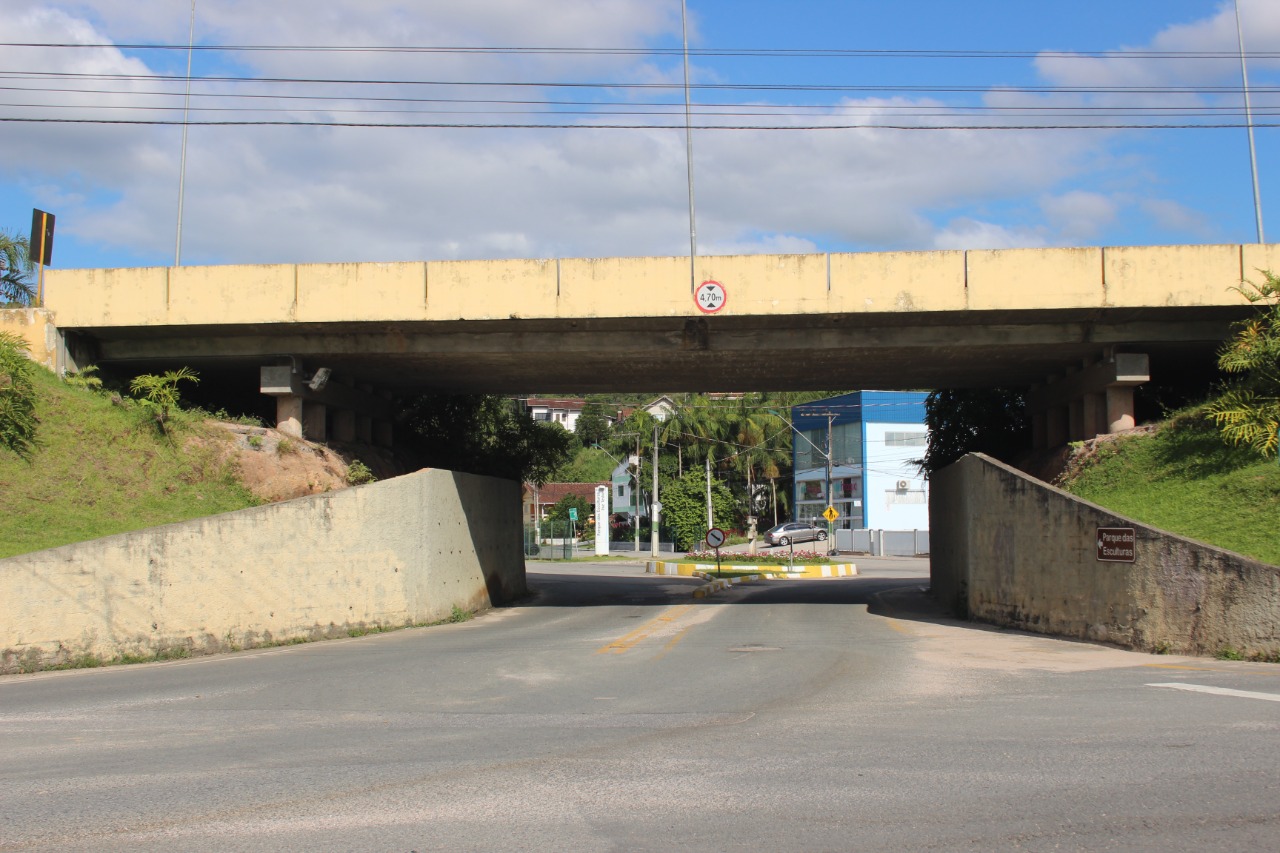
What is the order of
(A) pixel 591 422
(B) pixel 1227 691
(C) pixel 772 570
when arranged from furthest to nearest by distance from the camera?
1. (A) pixel 591 422
2. (C) pixel 772 570
3. (B) pixel 1227 691

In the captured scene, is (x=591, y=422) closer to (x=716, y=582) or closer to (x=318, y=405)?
(x=716, y=582)

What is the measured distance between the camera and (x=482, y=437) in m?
33.3

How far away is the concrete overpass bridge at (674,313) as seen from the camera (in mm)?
20000

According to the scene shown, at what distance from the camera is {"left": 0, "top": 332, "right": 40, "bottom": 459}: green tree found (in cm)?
1825

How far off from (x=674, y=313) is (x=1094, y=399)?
951cm

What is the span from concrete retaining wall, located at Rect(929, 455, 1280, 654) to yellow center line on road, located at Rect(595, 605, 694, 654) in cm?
559

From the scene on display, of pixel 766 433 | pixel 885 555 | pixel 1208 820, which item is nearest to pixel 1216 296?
pixel 1208 820

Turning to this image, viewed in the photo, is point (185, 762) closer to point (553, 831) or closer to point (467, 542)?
point (553, 831)

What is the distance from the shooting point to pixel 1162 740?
7582 millimetres

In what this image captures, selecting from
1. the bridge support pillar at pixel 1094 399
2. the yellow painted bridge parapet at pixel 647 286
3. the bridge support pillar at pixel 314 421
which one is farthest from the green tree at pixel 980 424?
the bridge support pillar at pixel 314 421

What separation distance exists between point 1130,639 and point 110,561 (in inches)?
524

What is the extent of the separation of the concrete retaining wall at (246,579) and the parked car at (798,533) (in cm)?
5383

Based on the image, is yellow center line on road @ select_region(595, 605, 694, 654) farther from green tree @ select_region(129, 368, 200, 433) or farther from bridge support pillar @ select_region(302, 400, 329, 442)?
green tree @ select_region(129, 368, 200, 433)

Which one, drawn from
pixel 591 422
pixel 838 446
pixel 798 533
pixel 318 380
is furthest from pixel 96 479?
pixel 591 422
